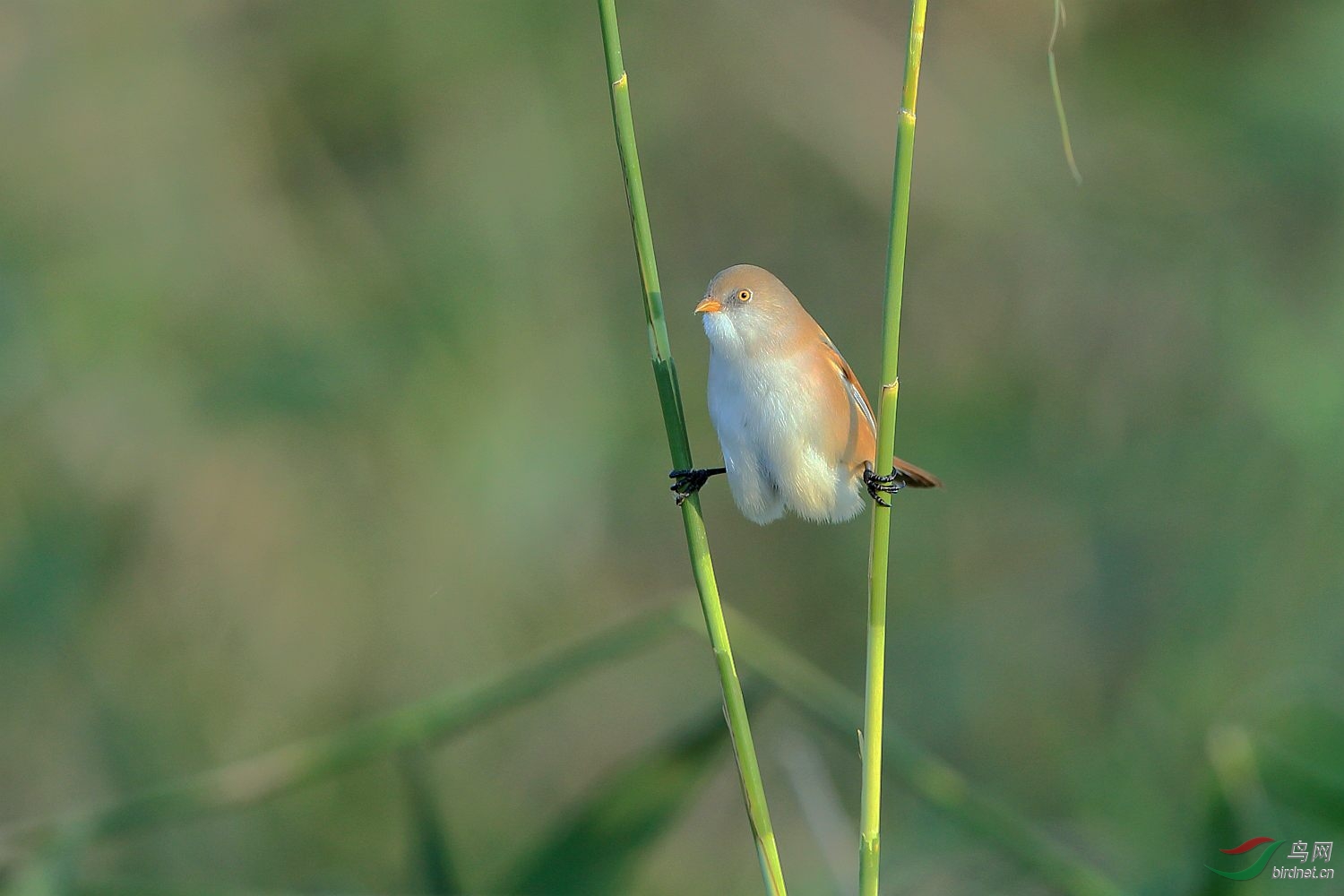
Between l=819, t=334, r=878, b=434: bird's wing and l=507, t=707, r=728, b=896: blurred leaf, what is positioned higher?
l=819, t=334, r=878, b=434: bird's wing

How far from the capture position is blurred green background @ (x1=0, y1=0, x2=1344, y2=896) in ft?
14.2

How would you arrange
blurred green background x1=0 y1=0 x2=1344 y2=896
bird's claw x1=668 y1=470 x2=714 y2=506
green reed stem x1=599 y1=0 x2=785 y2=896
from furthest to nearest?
blurred green background x1=0 y1=0 x2=1344 y2=896
bird's claw x1=668 y1=470 x2=714 y2=506
green reed stem x1=599 y1=0 x2=785 y2=896

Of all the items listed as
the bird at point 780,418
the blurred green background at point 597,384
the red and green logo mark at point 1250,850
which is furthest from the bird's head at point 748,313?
the blurred green background at point 597,384

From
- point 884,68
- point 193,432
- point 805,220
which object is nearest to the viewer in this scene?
point 193,432

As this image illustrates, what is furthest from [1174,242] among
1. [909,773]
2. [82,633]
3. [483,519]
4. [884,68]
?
[82,633]

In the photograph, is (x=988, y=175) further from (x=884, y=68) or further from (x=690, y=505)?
(x=690, y=505)

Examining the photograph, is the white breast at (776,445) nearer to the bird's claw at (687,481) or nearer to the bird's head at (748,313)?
the bird's head at (748,313)

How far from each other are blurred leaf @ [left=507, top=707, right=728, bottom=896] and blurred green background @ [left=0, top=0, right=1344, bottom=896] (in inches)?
66.2

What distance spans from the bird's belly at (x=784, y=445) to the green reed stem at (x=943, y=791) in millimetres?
319

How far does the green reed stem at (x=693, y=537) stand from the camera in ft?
4.99

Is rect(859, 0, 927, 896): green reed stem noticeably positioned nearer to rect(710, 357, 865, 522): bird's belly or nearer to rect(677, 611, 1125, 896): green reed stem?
rect(677, 611, 1125, 896): green reed stem

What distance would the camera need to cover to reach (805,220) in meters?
5.18

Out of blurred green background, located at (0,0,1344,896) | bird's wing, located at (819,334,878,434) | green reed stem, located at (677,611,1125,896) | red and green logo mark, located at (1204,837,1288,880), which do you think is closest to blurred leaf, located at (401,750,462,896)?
green reed stem, located at (677,611,1125,896)

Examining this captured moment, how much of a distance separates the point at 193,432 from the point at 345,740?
244 centimetres
